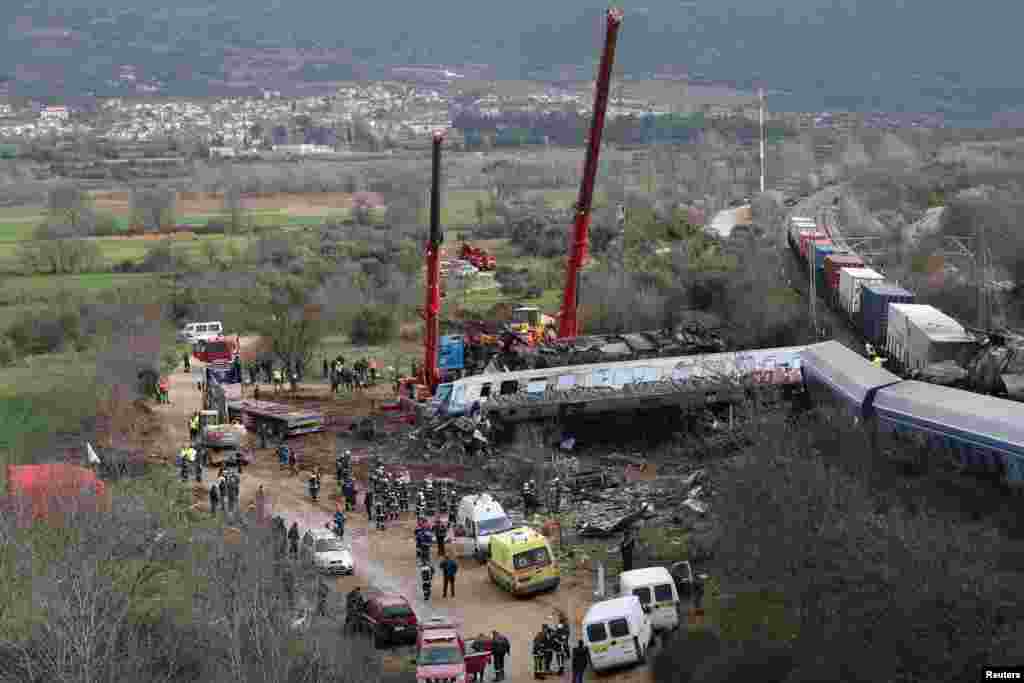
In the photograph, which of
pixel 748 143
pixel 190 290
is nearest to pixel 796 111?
pixel 748 143

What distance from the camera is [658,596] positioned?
63.8 feet

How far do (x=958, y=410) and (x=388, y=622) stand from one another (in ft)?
27.6

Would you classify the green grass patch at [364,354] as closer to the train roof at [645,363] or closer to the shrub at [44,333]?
the shrub at [44,333]

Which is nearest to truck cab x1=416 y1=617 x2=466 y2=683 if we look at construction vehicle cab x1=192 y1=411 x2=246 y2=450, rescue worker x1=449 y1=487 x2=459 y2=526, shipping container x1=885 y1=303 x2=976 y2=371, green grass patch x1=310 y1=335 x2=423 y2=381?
rescue worker x1=449 y1=487 x2=459 y2=526

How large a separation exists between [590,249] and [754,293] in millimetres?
28783

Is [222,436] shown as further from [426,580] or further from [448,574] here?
[448,574]

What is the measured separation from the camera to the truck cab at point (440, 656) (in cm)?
1792

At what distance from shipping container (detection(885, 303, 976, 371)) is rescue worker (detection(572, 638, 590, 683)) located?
13456mm

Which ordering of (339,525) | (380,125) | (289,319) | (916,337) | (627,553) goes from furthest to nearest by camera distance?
(380,125), (289,319), (916,337), (339,525), (627,553)

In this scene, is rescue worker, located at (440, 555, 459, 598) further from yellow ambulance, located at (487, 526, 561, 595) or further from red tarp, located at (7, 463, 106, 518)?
red tarp, located at (7, 463, 106, 518)

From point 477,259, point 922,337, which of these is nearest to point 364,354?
point 477,259

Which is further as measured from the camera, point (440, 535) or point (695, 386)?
point (695, 386)

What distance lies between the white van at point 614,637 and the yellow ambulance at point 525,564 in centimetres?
320

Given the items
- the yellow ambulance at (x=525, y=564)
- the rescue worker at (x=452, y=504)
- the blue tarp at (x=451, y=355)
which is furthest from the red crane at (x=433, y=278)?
the yellow ambulance at (x=525, y=564)
